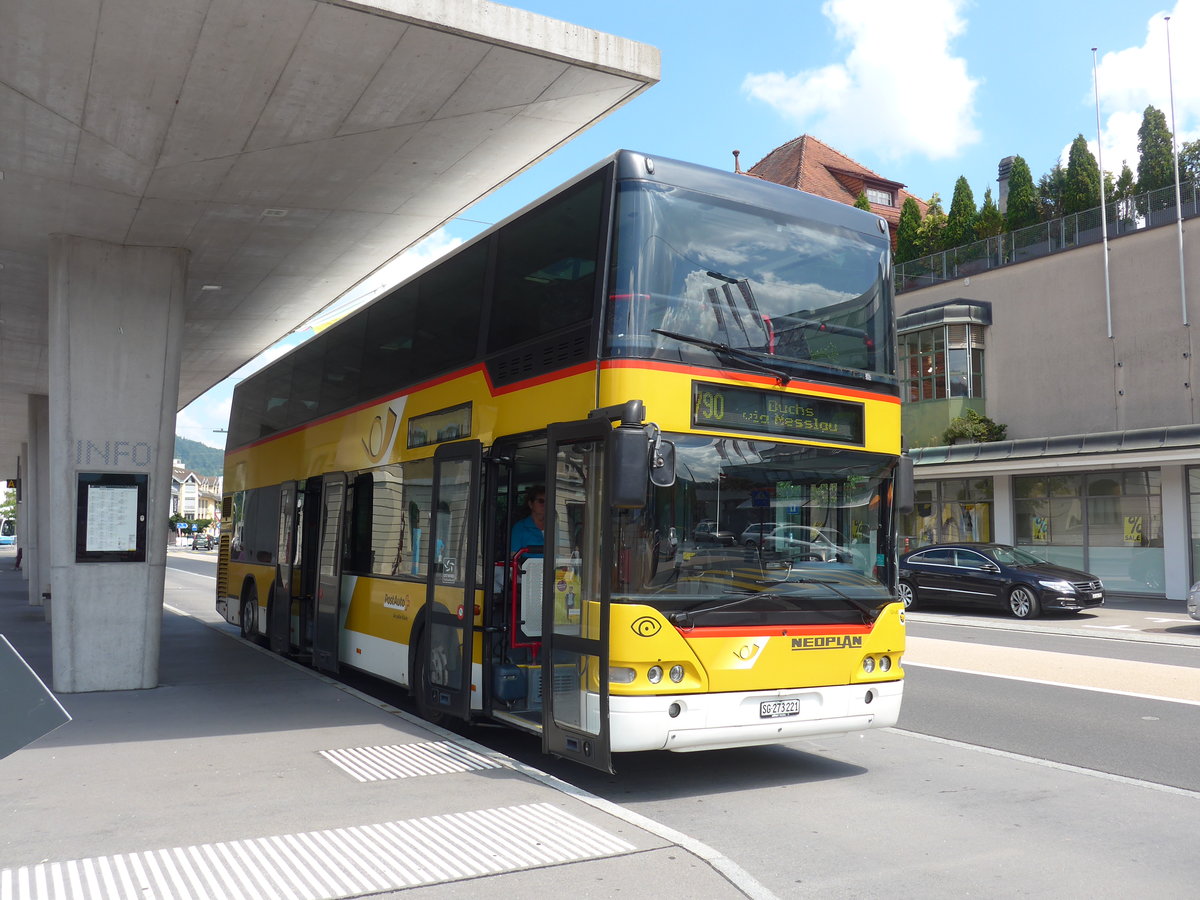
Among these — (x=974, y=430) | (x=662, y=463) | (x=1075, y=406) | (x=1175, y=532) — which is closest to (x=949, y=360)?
(x=974, y=430)

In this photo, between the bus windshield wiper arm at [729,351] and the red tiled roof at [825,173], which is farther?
the red tiled roof at [825,173]

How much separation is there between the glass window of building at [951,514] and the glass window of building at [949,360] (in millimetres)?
3143

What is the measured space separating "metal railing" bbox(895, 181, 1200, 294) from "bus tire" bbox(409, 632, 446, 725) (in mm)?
25217

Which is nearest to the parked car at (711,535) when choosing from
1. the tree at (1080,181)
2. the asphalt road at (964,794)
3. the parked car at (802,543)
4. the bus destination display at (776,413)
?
the parked car at (802,543)

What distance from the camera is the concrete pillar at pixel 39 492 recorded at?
25031 millimetres

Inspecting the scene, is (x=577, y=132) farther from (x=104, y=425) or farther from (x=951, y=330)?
(x=951, y=330)

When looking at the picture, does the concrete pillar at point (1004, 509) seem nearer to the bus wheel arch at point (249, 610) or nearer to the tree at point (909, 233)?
the tree at point (909, 233)

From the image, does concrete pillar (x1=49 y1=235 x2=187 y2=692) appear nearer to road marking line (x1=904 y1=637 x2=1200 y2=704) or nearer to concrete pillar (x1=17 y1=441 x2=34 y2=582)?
road marking line (x1=904 y1=637 x2=1200 y2=704)

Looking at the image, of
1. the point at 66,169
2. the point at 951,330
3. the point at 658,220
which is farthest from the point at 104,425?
the point at 951,330

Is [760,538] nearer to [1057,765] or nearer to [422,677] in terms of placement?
[1057,765]

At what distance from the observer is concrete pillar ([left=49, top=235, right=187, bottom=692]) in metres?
11.5

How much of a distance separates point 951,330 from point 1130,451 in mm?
8613

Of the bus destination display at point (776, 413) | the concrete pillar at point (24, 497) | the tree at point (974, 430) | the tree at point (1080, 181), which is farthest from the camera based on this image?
the tree at point (1080, 181)

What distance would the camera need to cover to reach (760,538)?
710cm
